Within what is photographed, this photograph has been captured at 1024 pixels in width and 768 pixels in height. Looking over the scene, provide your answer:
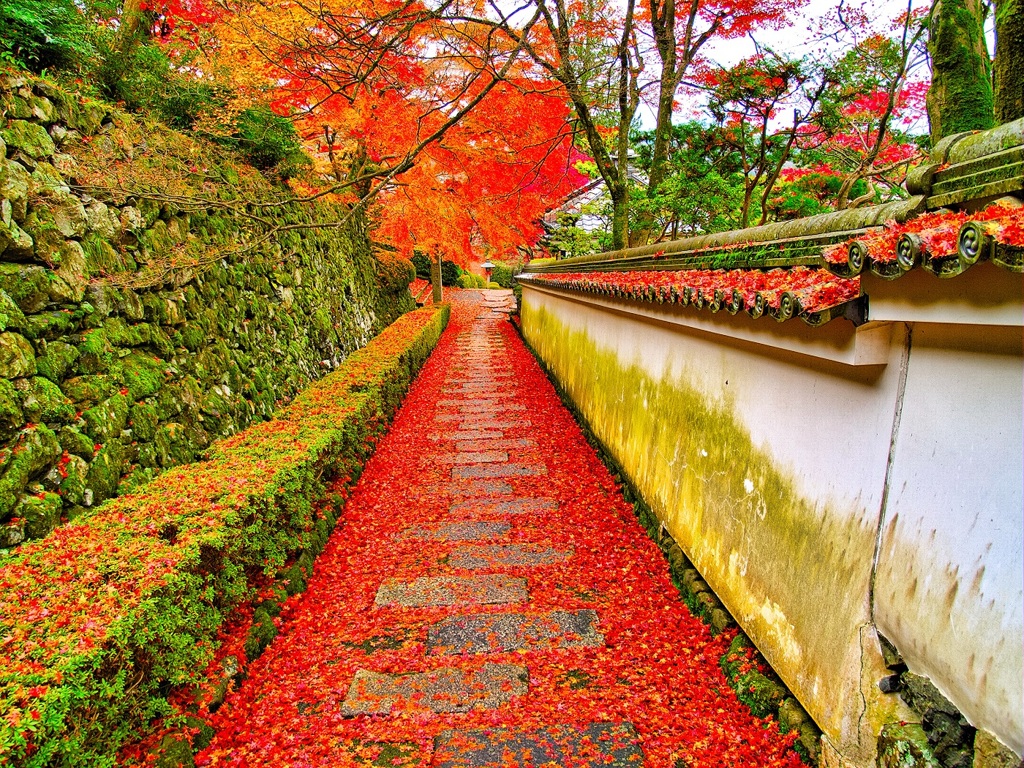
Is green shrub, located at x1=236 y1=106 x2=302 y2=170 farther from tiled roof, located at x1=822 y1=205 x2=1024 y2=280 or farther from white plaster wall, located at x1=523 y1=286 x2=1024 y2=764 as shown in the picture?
tiled roof, located at x1=822 y1=205 x2=1024 y2=280

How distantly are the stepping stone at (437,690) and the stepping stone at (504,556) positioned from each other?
1.55 metres

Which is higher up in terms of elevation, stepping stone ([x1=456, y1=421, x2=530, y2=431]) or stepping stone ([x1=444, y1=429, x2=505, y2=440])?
stepping stone ([x1=456, y1=421, x2=530, y2=431])

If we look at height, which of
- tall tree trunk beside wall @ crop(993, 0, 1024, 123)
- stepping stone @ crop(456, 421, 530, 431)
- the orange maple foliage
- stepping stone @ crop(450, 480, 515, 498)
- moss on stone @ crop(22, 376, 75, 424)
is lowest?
stepping stone @ crop(450, 480, 515, 498)

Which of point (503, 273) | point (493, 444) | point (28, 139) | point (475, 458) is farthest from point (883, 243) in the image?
point (503, 273)

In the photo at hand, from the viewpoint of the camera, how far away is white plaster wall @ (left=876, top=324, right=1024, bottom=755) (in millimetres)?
1906

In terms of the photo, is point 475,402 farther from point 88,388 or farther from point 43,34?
point 43,34

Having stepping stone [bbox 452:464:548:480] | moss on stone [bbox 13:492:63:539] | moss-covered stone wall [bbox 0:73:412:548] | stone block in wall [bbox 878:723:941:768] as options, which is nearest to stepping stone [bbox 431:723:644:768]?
stone block in wall [bbox 878:723:941:768]

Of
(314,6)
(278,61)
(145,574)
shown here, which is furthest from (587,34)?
(145,574)

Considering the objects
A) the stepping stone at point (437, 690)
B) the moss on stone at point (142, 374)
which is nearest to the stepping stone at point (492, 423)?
the moss on stone at point (142, 374)

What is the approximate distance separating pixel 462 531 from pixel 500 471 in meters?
1.87

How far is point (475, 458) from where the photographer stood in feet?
28.5

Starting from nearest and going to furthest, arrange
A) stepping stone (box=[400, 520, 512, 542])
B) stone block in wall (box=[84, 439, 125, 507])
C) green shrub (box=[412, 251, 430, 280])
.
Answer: stone block in wall (box=[84, 439, 125, 507]), stepping stone (box=[400, 520, 512, 542]), green shrub (box=[412, 251, 430, 280])

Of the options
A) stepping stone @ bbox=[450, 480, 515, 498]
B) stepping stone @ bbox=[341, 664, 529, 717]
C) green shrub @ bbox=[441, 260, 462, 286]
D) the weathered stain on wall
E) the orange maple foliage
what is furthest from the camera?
green shrub @ bbox=[441, 260, 462, 286]

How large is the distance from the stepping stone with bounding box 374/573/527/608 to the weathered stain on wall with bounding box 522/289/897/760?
1.63 meters
